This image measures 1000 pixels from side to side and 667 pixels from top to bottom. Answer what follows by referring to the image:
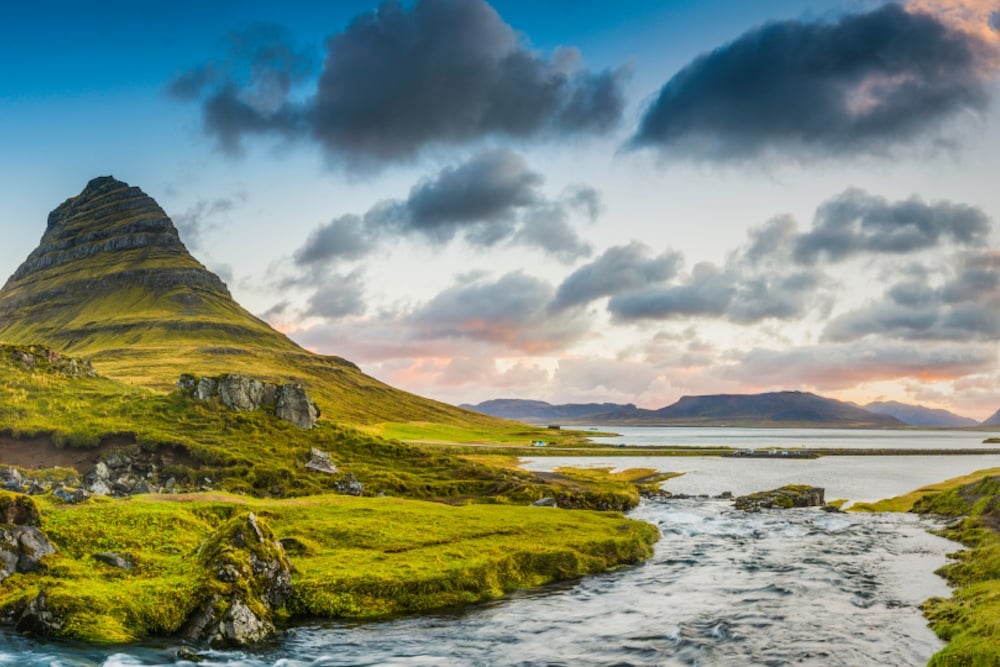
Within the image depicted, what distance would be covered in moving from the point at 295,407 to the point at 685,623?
72.7 meters

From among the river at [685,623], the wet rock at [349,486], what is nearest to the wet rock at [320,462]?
the wet rock at [349,486]

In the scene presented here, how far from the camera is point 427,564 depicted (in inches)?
1711

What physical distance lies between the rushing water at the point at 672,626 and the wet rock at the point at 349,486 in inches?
1410

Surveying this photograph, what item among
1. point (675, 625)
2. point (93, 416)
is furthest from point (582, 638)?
point (93, 416)

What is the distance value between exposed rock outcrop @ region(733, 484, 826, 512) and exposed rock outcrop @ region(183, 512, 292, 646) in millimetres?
70414

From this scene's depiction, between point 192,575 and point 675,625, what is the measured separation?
1060 inches

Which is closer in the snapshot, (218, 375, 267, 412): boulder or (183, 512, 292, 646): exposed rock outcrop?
(183, 512, 292, 646): exposed rock outcrop

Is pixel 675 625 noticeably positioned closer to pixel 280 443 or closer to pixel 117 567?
pixel 117 567

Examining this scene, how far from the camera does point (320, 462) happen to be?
82312 millimetres

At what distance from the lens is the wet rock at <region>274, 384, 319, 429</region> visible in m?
95.1

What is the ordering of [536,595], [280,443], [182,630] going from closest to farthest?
[182,630]
[536,595]
[280,443]

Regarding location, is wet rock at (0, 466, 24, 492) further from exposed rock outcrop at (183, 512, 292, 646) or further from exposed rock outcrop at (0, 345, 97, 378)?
exposed rock outcrop at (0, 345, 97, 378)

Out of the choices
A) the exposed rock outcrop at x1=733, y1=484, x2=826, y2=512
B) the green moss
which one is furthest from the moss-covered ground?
the exposed rock outcrop at x1=733, y1=484, x2=826, y2=512

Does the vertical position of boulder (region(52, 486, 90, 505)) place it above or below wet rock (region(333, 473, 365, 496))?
above
